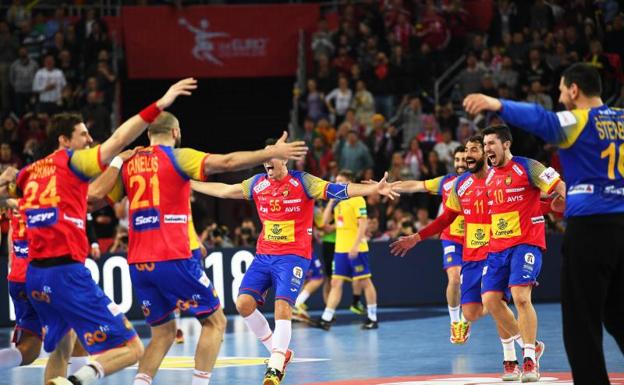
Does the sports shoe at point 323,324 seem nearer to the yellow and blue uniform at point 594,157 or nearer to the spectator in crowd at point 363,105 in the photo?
the spectator in crowd at point 363,105

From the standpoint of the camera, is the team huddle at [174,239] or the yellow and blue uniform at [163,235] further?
the yellow and blue uniform at [163,235]

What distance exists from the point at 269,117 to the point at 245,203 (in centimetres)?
232

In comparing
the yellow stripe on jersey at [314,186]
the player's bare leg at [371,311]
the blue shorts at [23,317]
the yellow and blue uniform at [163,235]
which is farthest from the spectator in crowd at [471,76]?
the yellow and blue uniform at [163,235]

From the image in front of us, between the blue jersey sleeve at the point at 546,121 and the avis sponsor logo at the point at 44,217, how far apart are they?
12.2ft

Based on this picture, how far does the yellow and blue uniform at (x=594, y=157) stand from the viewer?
8.06 metres

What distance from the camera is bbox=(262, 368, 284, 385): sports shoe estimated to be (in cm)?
1113

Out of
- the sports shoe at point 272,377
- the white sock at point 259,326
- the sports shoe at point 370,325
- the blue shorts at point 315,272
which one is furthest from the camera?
the blue shorts at point 315,272

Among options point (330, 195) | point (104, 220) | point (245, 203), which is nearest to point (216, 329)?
point (330, 195)

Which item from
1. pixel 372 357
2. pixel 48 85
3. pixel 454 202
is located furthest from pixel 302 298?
pixel 48 85

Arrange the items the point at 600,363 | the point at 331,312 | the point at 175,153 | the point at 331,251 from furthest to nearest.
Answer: the point at 331,251 → the point at 331,312 → the point at 175,153 → the point at 600,363

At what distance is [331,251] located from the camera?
21.0 metres

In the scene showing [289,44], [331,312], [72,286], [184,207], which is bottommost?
[331,312]

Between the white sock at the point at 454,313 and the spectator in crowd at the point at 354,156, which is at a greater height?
the spectator in crowd at the point at 354,156

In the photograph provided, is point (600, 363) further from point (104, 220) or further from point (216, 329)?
point (104, 220)
